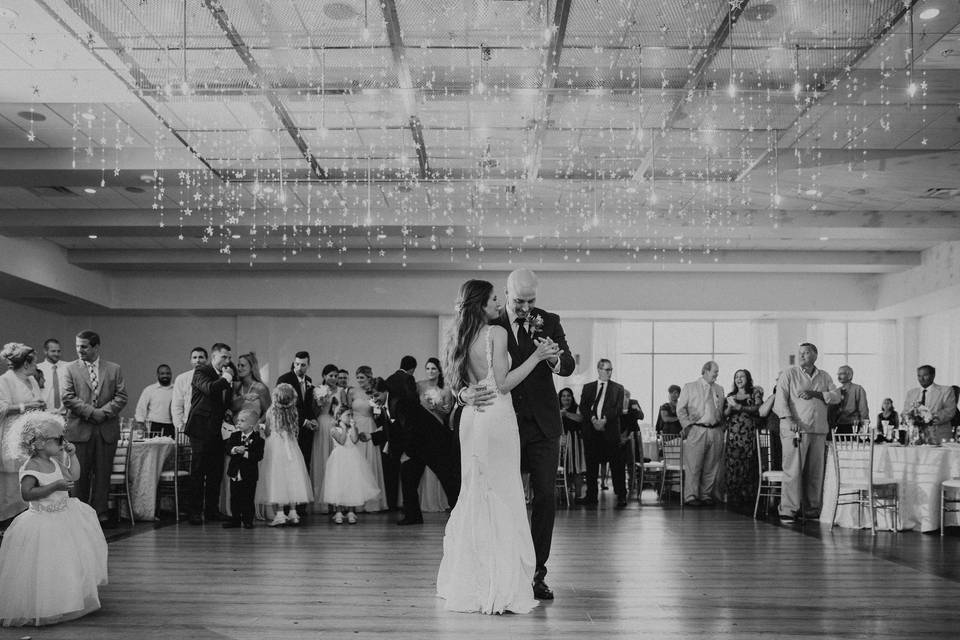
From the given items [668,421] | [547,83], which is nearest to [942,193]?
[668,421]

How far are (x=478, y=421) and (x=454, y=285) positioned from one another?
12.4 meters

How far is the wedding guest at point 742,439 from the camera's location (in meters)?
10.1

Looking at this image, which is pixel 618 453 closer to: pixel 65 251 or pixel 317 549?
pixel 317 549

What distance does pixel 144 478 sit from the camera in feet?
27.5

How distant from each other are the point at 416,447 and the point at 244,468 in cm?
149

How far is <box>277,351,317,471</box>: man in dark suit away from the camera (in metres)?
8.58

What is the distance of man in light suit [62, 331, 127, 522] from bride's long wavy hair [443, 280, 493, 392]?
4.15 m

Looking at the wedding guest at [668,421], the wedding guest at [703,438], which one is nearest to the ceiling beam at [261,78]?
the wedding guest at [703,438]

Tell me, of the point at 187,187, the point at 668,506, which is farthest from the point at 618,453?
the point at 187,187

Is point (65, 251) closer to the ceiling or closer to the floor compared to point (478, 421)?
closer to the ceiling

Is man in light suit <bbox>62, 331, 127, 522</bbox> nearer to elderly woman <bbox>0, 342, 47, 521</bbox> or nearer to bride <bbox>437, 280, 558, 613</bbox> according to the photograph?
elderly woman <bbox>0, 342, 47, 521</bbox>

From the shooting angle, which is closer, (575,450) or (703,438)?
(703,438)

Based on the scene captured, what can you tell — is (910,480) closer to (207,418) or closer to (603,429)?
(603,429)

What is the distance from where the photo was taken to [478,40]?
6.47 metres
